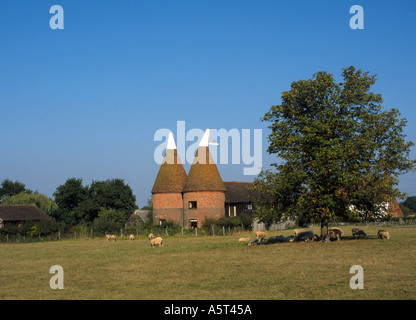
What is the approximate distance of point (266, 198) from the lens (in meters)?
31.5

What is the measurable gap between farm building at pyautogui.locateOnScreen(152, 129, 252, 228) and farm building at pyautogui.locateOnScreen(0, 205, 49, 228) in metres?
17.6

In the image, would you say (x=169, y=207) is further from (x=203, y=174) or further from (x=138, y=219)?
(x=138, y=219)

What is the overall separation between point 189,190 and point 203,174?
9.56ft

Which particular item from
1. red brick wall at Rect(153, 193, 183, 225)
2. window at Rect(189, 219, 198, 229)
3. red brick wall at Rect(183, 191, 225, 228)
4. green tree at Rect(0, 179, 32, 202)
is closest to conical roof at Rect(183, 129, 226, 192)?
red brick wall at Rect(183, 191, 225, 228)

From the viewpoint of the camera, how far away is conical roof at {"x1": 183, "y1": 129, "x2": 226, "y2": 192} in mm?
62062

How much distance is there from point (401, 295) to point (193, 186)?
5042cm
